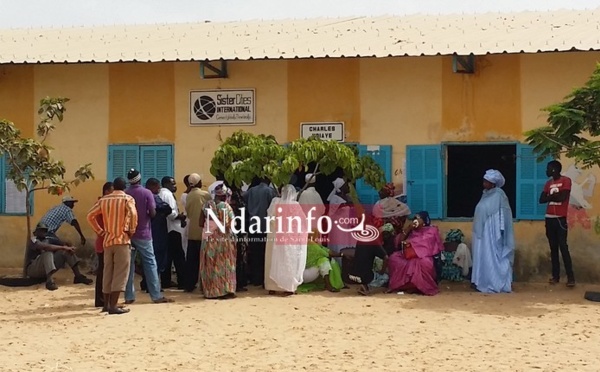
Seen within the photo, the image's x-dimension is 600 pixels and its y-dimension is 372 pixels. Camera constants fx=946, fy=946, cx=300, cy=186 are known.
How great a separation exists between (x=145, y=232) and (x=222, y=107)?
3042 millimetres

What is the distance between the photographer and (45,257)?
444 inches

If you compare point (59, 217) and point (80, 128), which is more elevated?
point (80, 128)

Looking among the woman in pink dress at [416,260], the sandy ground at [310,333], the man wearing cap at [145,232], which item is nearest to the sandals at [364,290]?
the sandy ground at [310,333]

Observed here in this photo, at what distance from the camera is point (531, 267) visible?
11.4m

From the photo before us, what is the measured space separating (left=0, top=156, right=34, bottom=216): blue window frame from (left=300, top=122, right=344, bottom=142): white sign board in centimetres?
390

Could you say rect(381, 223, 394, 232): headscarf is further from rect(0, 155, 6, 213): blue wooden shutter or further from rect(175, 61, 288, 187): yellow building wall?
rect(0, 155, 6, 213): blue wooden shutter

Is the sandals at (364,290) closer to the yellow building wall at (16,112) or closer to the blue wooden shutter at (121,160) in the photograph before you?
the blue wooden shutter at (121,160)

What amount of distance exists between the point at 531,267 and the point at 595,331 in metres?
3.08

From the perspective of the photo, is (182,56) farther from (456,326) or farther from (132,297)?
(456,326)

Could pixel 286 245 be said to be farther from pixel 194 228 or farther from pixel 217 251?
pixel 194 228

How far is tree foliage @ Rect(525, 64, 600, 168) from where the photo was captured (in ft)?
31.9

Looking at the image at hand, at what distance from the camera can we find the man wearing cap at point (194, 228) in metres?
10.6

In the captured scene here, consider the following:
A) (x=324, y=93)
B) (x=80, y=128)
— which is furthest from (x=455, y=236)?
(x=80, y=128)

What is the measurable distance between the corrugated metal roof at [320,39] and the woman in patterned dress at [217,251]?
2.26 metres
